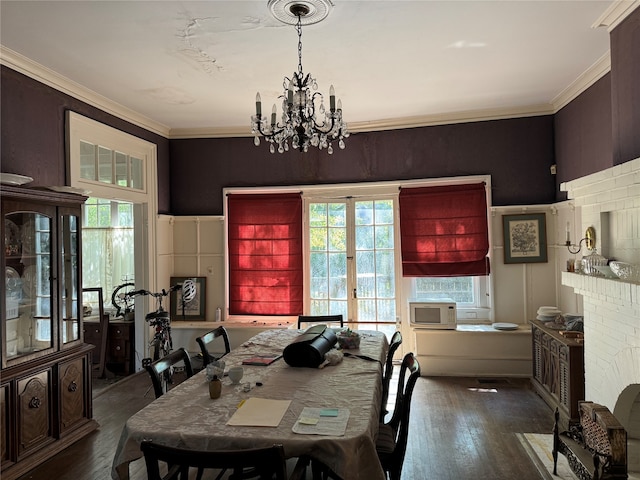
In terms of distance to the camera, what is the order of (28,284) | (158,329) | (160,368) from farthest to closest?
(158,329) < (28,284) < (160,368)

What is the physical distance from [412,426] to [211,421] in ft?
7.56

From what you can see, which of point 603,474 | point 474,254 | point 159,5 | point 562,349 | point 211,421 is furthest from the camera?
point 474,254

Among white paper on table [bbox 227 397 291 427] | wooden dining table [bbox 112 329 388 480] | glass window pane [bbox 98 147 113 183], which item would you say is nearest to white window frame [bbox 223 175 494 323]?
glass window pane [bbox 98 147 113 183]

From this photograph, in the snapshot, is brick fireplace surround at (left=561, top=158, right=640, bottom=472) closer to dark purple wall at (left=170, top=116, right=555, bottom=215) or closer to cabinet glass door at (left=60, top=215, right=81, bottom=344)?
dark purple wall at (left=170, top=116, right=555, bottom=215)

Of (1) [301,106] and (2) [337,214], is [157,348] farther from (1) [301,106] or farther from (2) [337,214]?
(1) [301,106]

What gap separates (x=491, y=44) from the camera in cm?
346

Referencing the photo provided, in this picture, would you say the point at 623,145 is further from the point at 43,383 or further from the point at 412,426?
the point at 43,383

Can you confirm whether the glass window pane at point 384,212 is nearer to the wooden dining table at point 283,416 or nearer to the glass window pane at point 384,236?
the glass window pane at point 384,236

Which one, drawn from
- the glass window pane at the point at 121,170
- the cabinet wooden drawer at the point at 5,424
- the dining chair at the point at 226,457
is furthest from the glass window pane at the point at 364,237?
Result: the dining chair at the point at 226,457

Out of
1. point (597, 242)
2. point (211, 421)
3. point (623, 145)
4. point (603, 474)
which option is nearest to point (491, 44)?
point (623, 145)

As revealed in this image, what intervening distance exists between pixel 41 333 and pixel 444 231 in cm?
426

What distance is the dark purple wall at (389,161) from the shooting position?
5.24 m

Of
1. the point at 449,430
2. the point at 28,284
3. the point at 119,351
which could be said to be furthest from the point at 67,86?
the point at 449,430

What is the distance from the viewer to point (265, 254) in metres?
5.87
